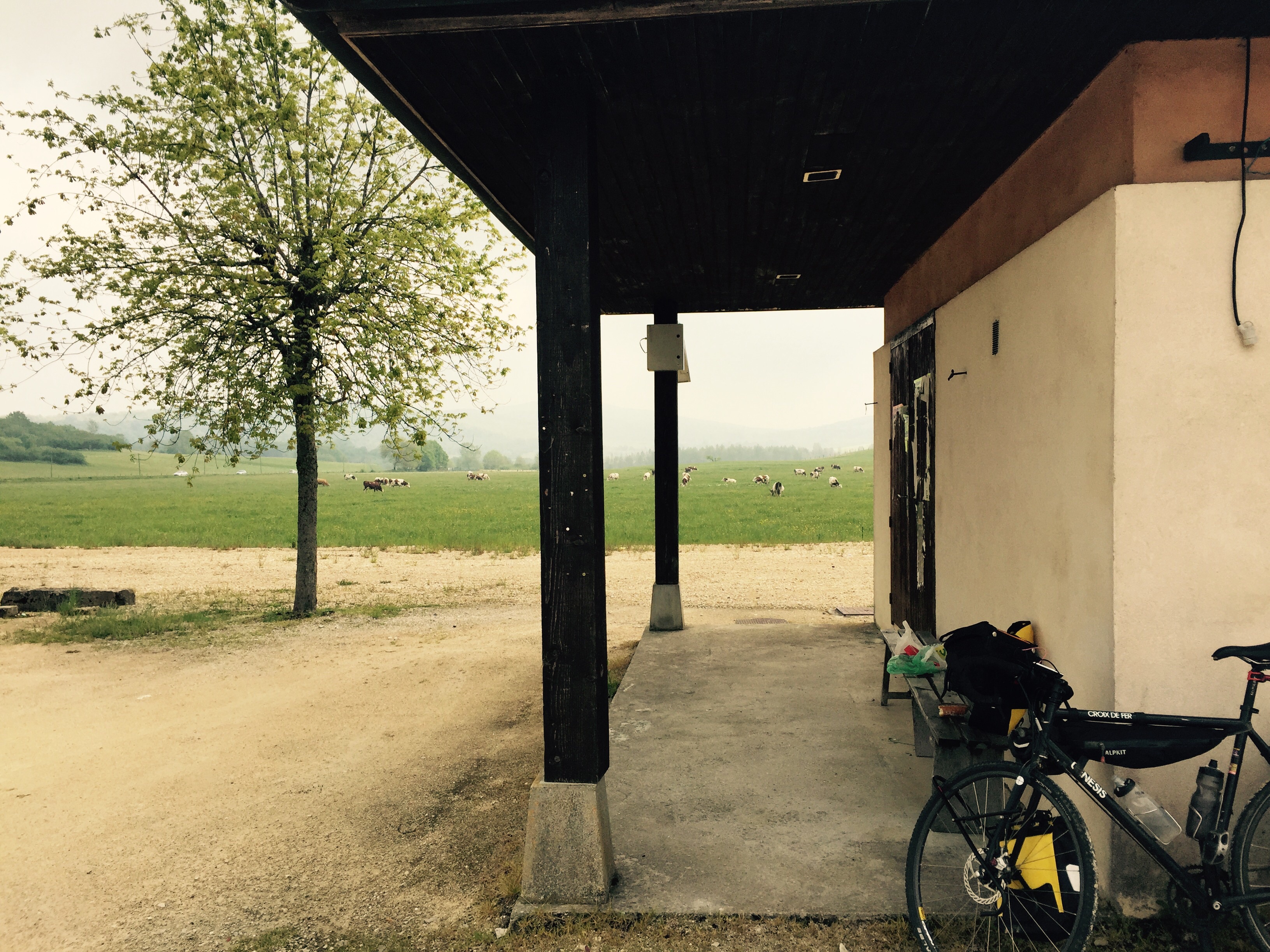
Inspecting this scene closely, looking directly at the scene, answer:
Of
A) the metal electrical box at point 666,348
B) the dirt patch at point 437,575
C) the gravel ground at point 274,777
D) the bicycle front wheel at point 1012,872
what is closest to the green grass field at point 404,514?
the dirt patch at point 437,575

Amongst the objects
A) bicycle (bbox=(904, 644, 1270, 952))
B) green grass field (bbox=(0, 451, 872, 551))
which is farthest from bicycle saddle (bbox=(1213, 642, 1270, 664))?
green grass field (bbox=(0, 451, 872, 551))

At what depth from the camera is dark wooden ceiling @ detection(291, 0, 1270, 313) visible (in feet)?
8.64

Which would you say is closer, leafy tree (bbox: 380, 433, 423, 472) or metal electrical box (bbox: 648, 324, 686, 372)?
metal electrical box (bbox: 648, 324, 686, 372)

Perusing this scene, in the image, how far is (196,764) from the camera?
5035 millimetres

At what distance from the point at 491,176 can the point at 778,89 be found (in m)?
1.75

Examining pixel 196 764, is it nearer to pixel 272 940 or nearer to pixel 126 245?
pixel 272 940

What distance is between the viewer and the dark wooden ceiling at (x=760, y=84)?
2633mm

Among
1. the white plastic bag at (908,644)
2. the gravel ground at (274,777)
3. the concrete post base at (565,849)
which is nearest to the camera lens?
the concrete post base at (565,849)

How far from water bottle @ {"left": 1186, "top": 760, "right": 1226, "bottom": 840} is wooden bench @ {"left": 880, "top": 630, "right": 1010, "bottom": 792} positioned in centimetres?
65

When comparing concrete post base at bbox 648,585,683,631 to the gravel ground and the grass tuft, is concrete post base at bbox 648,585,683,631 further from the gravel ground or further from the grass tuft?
the grass tuft

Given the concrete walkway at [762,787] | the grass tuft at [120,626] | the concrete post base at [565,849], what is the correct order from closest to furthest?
the concrete post base at [565,849]
the concrete walkway at [762,787]
the grass tuft at [120,626]

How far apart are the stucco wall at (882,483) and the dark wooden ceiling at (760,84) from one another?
277 cm

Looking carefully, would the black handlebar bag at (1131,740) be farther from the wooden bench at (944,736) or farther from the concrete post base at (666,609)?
the concrete post base at (666,609)

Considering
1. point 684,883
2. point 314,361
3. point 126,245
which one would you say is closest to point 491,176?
point 684,883
